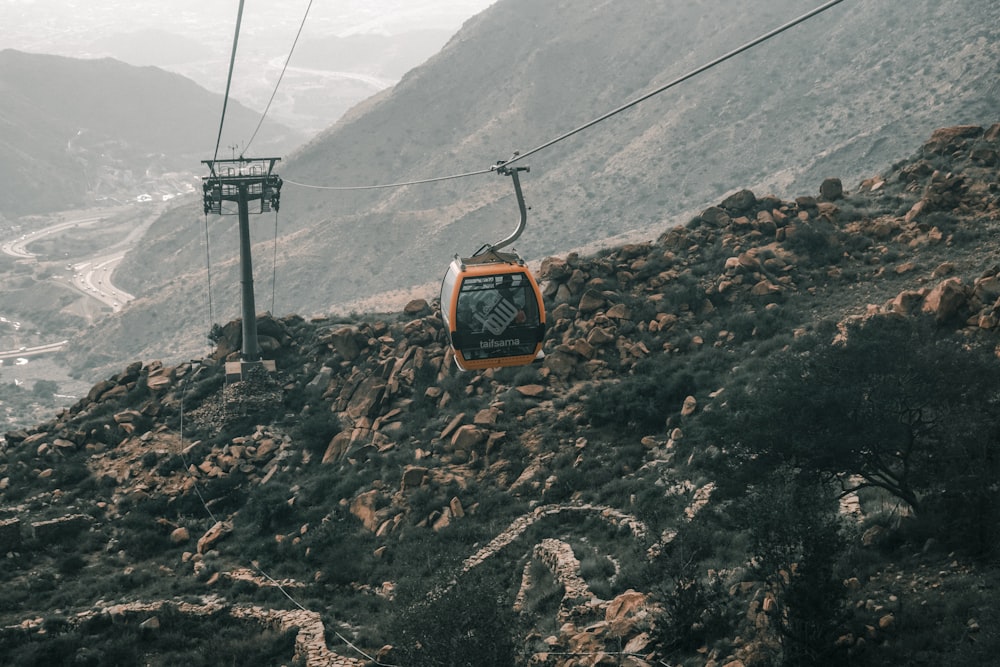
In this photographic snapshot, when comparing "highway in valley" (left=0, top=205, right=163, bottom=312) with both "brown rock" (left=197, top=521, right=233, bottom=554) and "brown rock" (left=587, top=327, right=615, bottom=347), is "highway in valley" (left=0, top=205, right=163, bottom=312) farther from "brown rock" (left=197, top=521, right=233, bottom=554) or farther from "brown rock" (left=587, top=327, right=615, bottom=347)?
"brown rock" (left=587, top=327, right=615, bottom=347)

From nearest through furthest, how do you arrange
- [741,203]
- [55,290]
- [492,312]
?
[492,312] → [741,203] → [55,290]

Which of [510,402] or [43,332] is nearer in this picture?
[510,402]

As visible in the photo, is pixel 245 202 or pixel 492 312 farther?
pixel 245 202

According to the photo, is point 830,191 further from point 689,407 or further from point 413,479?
point 413,479

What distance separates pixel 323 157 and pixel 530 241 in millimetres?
47172

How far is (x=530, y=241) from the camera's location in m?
109

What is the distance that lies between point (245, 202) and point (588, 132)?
3509 inches

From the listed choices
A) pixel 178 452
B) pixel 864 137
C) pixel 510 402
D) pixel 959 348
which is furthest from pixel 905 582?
pixel 864 137

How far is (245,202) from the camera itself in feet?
136

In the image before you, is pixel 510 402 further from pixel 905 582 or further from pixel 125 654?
pixel 905 582

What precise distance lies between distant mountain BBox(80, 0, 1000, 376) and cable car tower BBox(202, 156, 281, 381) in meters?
A: 52.2

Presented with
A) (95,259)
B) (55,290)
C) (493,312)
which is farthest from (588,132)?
(493,312)

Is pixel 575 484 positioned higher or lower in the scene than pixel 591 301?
lower

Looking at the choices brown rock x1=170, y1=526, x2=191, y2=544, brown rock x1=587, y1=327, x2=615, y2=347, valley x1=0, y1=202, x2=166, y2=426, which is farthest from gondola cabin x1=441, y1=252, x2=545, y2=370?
valley x1=0, y1=202, x2=166, y2=426
